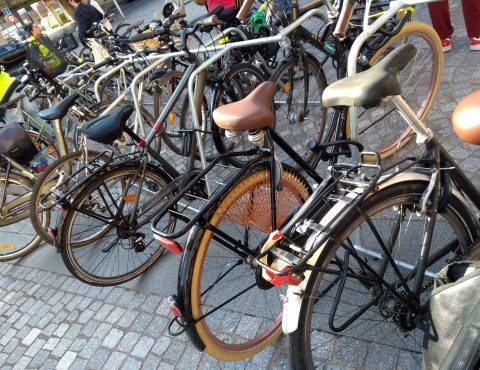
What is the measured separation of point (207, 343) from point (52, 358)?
170 centimetres

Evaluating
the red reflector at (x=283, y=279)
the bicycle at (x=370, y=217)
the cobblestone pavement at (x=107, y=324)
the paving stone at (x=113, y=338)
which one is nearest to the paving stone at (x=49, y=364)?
the cobblestone pavement at (x=107, y=324)

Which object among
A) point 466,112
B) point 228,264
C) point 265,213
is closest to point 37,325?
point 228,264

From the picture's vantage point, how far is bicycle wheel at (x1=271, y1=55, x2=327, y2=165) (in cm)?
362

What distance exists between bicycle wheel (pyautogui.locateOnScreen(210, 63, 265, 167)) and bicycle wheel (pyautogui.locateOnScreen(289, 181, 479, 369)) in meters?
1.64

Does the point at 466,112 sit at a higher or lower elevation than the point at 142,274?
higher

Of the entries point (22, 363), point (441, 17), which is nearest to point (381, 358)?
point (22, 363)

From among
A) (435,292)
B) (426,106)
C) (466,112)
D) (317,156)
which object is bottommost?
(426,106)

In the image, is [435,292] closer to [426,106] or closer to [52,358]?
[426,106]

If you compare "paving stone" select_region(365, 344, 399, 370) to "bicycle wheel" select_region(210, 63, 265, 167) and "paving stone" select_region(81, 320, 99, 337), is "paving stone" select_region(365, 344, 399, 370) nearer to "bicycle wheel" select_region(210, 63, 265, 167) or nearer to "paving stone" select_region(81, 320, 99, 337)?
"bicycle wheel" select_region(210, 63, 265, 167)

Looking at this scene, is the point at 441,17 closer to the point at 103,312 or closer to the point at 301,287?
the point at 301,287

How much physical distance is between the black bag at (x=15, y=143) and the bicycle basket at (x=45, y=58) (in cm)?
130

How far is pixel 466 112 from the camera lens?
1.27 m

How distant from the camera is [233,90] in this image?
12.1ft

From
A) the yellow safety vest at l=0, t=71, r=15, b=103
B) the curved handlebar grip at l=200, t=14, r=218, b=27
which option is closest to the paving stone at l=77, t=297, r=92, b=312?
the curved handlebar grip at l=200, t=14, r=218, b=27
